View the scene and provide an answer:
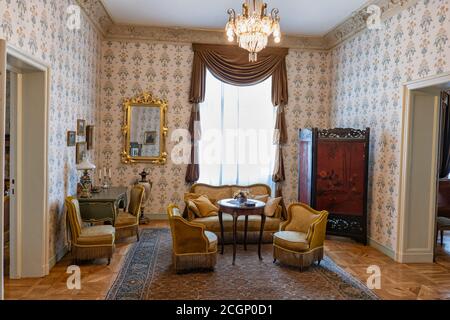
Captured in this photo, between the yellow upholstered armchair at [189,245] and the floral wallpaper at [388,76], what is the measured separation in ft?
8.98

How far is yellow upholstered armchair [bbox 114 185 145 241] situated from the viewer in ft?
17.7

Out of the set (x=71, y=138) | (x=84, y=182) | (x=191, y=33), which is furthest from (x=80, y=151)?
(x=191, y=33)

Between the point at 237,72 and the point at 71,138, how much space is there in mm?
3461

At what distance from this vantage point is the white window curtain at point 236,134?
7.27 m

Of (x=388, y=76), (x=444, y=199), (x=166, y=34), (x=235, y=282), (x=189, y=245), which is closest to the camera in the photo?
(x=235, y=282)

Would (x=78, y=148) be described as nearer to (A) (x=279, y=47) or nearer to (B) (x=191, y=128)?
(B) (x=191, y=128)

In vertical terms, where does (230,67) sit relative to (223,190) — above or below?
above

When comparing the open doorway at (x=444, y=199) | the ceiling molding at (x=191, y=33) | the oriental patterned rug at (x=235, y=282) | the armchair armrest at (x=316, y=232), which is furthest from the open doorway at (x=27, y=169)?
the open doorway at (x=444, y=199)

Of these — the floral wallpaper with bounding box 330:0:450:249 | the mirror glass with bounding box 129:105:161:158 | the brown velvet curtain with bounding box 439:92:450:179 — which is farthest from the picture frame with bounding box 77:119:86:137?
the brown velvet curtain with bounding box 439:92:450:179

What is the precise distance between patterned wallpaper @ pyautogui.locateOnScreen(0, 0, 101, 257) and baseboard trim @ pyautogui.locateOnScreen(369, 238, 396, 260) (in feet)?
14.9

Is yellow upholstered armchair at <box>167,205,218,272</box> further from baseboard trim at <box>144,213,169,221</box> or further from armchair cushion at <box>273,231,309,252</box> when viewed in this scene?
baseboard trim at <box>144,213,169,221</box>

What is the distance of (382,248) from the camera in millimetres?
5445

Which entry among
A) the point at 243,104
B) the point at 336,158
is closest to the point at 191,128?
the point at 243,104

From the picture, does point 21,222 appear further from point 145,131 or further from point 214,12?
point 214,12
